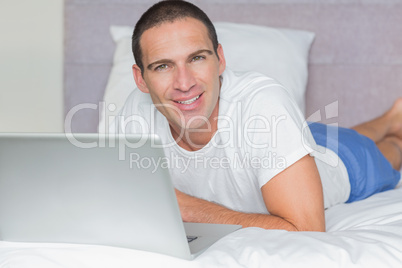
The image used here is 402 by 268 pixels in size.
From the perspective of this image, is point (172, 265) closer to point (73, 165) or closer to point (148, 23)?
point (73, 165)

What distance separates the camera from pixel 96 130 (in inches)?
89.7

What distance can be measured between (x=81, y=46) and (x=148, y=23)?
975 millimetres

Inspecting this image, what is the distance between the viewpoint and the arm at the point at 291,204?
1183 millimetres

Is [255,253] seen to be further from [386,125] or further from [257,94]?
[386,125]

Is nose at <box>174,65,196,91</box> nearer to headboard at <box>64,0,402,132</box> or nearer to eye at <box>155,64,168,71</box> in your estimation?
eye at <box>155,64,168,71</box>

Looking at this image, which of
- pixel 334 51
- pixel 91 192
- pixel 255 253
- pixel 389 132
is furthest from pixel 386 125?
pixel 91 192

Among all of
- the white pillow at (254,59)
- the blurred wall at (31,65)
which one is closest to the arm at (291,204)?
the white pillow at (254,59)

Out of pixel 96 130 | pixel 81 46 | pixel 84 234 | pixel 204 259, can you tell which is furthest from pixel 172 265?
pixel 81 46

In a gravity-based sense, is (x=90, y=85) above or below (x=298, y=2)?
below

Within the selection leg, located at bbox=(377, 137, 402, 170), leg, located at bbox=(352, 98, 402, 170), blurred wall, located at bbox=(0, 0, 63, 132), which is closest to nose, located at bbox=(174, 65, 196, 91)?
leg, located at bbox=(352, 98, 402, 170)

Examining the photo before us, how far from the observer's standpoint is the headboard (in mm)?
2170

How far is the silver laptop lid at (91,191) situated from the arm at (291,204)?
0.36m

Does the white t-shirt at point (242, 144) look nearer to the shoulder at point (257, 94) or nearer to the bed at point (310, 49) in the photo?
the shoulder at point (257, 94)

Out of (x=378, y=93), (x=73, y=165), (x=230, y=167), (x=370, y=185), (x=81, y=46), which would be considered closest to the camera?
Answer: (x=73, y=165)
